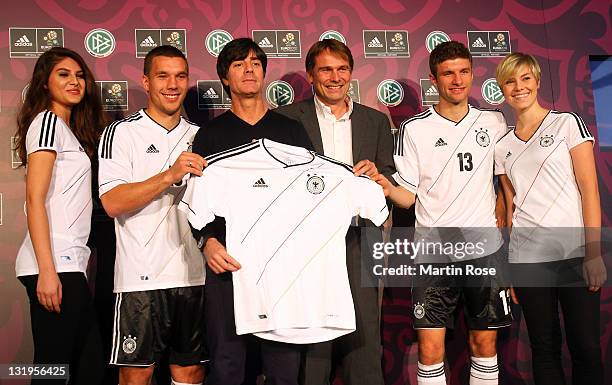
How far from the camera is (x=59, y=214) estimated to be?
2.60m

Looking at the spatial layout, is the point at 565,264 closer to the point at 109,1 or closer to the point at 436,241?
the point at 436,241

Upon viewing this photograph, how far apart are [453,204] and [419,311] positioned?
542 millimetres

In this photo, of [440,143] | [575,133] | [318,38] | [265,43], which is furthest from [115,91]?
[575,133]

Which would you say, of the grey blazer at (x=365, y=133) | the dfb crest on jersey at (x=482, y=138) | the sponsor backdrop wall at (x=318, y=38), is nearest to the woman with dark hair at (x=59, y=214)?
the sponsor backdrop wall at (x=318, y=38)

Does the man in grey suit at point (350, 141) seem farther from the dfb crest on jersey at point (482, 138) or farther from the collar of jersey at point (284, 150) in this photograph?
the dfb crest on jersey at point (482, 138)

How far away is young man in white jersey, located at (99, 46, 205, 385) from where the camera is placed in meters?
2.61

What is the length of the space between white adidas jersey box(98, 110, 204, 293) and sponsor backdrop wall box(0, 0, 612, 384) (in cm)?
64

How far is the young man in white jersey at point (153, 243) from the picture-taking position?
103 inches

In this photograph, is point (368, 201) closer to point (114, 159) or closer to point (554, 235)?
point (554, 235)

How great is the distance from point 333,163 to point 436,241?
79cm

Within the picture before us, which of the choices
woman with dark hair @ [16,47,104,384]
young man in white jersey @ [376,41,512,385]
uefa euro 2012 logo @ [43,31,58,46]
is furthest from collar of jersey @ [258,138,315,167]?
uefa euro 2012 logo @ [43,31,58,46]

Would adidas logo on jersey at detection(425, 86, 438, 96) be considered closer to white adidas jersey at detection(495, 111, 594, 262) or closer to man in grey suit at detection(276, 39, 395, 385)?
man in grey suit at detection(276, 39, 395, 385)

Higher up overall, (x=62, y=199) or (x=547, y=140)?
(x=547, y=140)

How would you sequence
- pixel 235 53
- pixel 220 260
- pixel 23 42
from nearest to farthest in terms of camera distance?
pixel 220 260
pixel 235 53
pixel 23 42
